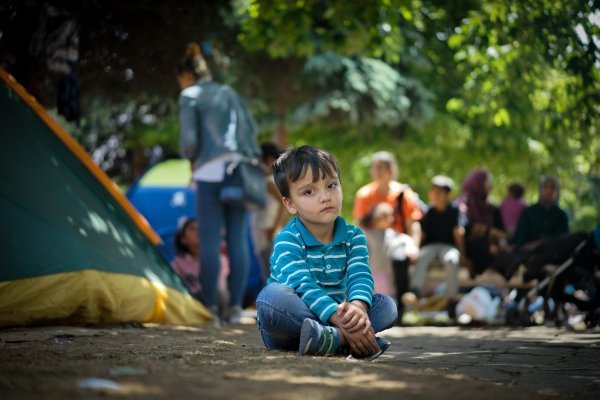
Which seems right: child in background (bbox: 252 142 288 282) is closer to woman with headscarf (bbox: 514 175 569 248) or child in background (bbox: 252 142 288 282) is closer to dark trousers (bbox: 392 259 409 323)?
dark trousers (bbox: 392 259 409 323)

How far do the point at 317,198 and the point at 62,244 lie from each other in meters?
2.01

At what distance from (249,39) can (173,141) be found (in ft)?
34.9

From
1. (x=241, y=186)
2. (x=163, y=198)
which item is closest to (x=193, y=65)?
(x=241, y=186)

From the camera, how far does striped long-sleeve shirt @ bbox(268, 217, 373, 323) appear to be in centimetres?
390

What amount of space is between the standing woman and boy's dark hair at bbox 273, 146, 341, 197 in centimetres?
268

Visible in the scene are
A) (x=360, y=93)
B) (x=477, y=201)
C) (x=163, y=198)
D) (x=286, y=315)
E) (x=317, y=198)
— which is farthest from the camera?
(x=360, y=93)

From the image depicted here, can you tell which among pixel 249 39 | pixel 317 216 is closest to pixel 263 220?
pixel 249 39

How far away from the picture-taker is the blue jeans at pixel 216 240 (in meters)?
6.86

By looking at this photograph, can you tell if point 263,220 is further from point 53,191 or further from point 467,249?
point 53,191

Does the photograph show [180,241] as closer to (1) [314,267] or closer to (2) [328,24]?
(2) [328,24]

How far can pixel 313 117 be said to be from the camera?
1694 cm

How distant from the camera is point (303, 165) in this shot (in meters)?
4.05

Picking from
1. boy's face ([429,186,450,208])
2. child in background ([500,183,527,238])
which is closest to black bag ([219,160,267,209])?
boy's face ([429,186,450,208])

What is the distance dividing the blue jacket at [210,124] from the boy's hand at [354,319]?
10.8ft
